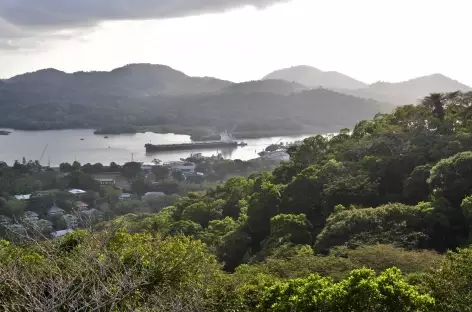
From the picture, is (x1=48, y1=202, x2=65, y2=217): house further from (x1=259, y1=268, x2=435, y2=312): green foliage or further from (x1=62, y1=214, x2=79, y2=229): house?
(x1=259, y1=268, x2=435, y2=312): green foliage

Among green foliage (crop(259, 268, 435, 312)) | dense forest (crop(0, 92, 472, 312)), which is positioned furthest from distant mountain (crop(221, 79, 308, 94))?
green foliage (crop(259, 268, 435, 312))

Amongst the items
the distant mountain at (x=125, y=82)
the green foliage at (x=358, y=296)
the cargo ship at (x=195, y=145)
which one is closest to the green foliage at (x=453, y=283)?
the green foliage at (x=358, y=296)

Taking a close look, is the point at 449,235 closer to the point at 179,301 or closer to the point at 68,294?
the point at 179,301

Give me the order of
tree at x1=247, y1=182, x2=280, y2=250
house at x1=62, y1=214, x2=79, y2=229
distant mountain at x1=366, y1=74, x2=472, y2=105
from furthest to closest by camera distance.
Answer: distant mountain at x1=366, y1=74, x2=472, y2=105, tree at x1=247, y1=182, x2=280, y2=250, house at x1=62, y1=214, x2=79, y2=229

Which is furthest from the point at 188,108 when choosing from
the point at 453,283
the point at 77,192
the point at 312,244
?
the point at 453,283

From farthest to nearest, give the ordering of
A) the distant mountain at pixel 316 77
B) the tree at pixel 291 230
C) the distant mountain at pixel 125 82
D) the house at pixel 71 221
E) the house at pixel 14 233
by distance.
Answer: the distant mountain at pixel 316 77 < the distant mountain at pixel 125 82 < the tree at pixel 291 230 < the house at pixel 71 221 < the house at pixel 14 233

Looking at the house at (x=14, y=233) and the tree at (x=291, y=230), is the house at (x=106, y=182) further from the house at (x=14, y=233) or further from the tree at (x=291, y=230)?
the tree at (x=291, y=230)

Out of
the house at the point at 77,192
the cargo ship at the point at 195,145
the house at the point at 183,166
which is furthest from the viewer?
the cargo ship at the point at 195,145
